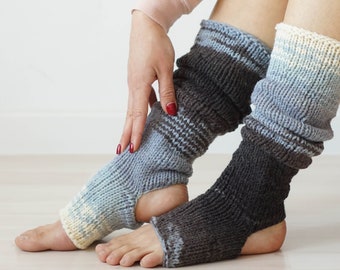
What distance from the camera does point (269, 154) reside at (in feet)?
3.60

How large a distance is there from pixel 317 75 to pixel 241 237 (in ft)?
0.84

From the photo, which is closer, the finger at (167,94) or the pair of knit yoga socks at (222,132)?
the pair of knit yoga socks at (222,132)

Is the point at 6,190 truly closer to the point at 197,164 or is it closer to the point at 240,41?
the point at 197,164

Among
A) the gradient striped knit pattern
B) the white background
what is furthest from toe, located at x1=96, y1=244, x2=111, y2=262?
the white background

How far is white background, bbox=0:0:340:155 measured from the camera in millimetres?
2096

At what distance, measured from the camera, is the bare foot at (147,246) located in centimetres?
108

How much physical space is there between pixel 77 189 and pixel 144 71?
54 cm

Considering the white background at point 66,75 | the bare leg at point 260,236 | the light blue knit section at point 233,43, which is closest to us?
the bare leg at point 260,236

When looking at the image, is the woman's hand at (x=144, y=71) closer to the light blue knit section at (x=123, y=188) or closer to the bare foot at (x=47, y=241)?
the light blue knit section at (x=123, y=188)

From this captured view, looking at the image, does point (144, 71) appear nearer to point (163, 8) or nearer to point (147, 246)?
point (163, 8)

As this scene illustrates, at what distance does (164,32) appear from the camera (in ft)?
4.02

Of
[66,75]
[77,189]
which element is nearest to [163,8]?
[77,189]

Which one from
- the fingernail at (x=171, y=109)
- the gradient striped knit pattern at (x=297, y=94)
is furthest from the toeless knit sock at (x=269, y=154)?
the fingernail at (x=171, y=109)

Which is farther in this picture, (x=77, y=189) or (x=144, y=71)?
(x=77, y=189)
